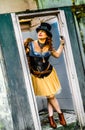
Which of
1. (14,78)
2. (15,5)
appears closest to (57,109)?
(14,78)

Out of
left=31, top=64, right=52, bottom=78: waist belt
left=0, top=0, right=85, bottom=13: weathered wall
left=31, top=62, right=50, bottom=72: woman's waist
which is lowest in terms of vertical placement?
left=31, top=64, right=52, bottom=78: waist belt

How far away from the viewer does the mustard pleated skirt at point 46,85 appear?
23.6ft

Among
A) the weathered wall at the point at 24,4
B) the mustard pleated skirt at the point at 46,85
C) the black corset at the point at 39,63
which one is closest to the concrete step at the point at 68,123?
the mustard pleated skirt at the point at 46,85

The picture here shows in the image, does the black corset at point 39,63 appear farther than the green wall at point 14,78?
Yes

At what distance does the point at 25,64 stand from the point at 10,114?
3.44 feet

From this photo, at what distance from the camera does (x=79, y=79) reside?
280 inches

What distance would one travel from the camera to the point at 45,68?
286 inches

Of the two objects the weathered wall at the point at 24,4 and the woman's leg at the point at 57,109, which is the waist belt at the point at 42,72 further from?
the weathered wall at the point at 24,4

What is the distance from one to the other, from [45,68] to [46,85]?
0.38 metres

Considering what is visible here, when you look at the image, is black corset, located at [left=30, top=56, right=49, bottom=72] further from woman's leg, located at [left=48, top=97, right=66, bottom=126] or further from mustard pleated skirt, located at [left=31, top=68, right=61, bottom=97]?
woman's leg, located at [left=48, top=97, right=66, bottom=126]

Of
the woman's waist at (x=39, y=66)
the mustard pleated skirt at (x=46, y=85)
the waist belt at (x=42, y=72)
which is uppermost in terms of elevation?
the woman's waist at (x=39, y=66)

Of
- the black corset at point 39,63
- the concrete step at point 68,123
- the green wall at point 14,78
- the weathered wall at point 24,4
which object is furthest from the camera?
the weathered wall at point 24,4

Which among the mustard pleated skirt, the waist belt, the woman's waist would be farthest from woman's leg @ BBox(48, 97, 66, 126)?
the woman's waist

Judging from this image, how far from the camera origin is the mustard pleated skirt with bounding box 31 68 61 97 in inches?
283
